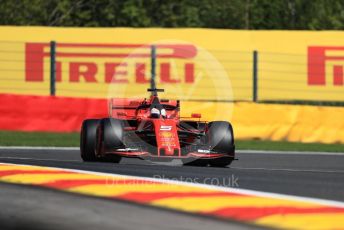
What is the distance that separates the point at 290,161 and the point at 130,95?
26.7ft

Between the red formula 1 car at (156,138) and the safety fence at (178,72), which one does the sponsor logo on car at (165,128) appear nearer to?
the red formula 1 car at (156,138)

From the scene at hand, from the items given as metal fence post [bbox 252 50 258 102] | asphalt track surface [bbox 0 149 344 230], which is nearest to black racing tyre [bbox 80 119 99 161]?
asphalt track surface [bbox 0 149 344 230]

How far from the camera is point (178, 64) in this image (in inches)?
902

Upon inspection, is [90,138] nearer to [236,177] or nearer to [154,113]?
[154,113]

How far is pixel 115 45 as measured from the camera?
75.7 feet

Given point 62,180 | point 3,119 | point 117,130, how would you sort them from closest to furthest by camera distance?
1. point 62,180
2. point 117,130
3. point 3,119

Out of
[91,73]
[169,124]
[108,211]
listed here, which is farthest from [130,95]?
[108,211]

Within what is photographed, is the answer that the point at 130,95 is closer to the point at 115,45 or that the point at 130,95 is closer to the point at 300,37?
the point at 115,45

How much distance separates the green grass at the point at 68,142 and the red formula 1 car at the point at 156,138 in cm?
449

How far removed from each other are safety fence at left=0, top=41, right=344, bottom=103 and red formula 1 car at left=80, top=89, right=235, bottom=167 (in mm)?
8864

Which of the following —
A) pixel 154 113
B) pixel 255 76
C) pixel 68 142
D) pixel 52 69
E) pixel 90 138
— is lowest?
pixel 68 142

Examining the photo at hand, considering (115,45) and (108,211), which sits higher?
(115,45)

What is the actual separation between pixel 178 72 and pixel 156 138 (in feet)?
33.6

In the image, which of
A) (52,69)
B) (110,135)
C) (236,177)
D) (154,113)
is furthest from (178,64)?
(236,177)
